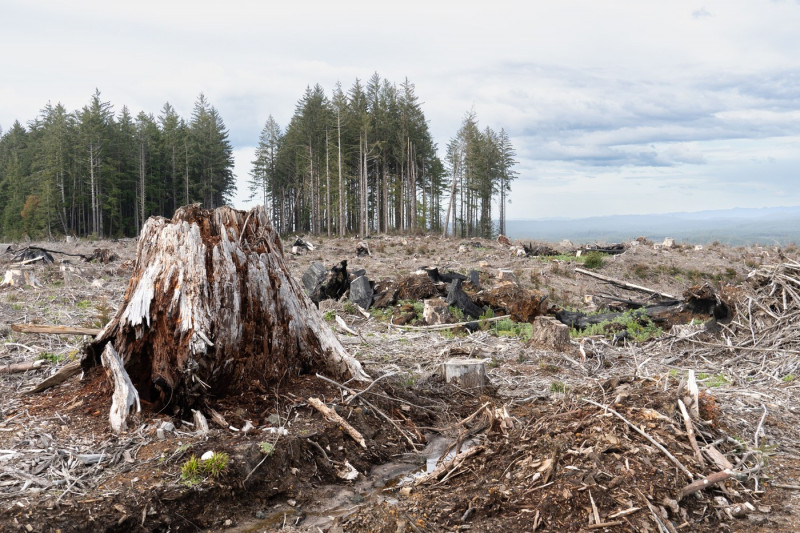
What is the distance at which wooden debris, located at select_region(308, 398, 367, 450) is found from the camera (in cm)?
538

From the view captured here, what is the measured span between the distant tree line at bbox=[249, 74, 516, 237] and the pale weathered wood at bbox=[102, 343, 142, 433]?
37939 mm

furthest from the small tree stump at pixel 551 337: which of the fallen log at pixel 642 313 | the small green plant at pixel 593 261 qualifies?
the small green plant at pixel 593 261

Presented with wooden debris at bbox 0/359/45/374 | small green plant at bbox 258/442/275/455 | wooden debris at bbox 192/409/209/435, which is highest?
wooden debris at bbox 0/359/45/374

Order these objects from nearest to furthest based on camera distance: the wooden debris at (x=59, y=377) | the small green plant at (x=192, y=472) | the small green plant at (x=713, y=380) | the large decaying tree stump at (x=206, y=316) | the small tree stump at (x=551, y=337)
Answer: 1. the small green plant at (x=192, y=472)
2. the large decaying tree stump at (x=206, y=316)
3. the wooden debris at (x=59, y=377)
4. the small green plant at (x=713, y=380)
5. the small tree stump at (x=551, y=337)

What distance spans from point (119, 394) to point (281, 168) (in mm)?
57988

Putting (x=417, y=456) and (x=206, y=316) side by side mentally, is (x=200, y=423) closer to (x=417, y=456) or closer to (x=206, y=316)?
(x=206, y=316)

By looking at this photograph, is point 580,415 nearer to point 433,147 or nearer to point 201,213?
point 201,213

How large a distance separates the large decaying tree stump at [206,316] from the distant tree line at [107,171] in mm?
47429

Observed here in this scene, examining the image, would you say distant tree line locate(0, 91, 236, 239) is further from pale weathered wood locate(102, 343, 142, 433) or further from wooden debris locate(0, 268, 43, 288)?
pale weathered wood locate(102, 343, 142, 433)

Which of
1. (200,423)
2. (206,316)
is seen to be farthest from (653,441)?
(206,316)

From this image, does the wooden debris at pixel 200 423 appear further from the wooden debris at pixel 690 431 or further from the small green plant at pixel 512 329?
the small green plant at pixel 512 329

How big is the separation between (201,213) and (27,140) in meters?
75.8

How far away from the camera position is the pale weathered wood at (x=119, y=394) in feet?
16.6

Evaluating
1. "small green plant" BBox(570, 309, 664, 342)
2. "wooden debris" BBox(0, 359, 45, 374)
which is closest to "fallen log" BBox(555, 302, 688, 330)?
"small green plant" BBox(570, 309, 664, 342)
